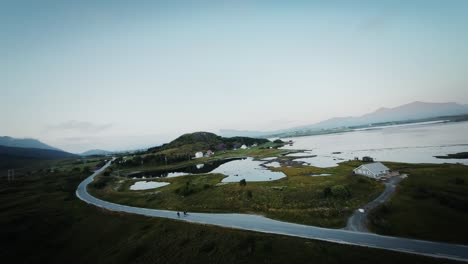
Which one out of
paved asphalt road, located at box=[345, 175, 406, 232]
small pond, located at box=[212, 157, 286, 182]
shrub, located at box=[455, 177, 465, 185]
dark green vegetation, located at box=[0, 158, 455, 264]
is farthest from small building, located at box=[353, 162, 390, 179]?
dark green vegetation, located at box=[0, 158, 455, 264]

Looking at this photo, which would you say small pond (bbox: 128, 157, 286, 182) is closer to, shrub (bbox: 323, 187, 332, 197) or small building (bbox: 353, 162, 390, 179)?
small building (bbox: 353, 162, 390, 179)

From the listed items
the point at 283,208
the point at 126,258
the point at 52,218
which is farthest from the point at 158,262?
the point at 52,218

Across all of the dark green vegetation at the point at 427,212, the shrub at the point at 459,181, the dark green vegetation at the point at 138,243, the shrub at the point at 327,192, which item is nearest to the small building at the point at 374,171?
the dark green vegetation at the point at 427,212

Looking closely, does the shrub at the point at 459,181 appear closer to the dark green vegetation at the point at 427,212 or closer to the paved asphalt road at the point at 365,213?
the dark green vegetation at the point at 427,212

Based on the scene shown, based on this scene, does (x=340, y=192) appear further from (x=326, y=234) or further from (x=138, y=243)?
(x=138, y=243)

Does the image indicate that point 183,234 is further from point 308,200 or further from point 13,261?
point 13,261

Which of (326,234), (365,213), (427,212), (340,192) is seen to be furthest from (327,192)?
(326,234)
